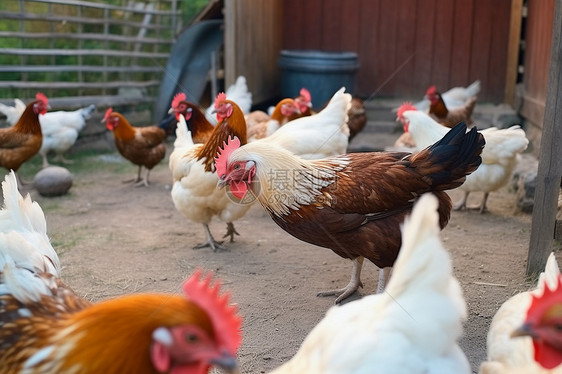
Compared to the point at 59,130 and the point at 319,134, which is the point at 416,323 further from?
the point at 59,130

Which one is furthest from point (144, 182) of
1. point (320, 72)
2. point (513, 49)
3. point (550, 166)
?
point (513, 49)

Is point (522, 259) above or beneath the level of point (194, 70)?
beneath

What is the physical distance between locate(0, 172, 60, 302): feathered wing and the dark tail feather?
2319 mm

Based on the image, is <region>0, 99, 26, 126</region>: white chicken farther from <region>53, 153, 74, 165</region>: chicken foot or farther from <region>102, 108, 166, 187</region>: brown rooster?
<region>102, 108, 166, 187</region>: brown rooster

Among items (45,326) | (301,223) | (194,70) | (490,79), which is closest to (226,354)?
(45,326)

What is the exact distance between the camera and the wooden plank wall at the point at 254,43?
920 centimetres

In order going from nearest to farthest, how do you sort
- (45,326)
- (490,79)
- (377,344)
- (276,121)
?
(377,344)
(45,326)
(276,121)
(490,79)

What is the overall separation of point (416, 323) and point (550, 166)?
2.87 m

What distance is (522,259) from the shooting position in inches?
203

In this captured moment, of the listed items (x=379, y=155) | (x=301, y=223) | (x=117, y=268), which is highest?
(x=379, y=155)

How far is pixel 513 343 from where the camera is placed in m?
2.45

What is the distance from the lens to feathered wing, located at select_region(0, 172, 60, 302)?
2285mm

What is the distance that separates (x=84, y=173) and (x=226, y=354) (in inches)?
281

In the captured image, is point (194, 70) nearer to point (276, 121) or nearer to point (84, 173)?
point (84, 173)
